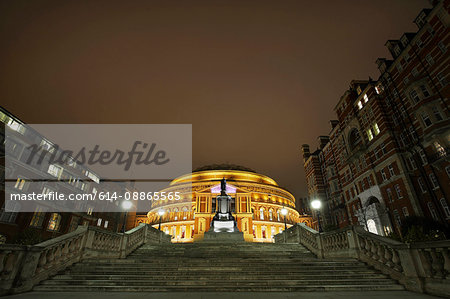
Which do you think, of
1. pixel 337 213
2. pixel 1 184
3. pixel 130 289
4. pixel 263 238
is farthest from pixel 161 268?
pixel 263 238

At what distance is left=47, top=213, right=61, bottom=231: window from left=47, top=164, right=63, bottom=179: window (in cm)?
779

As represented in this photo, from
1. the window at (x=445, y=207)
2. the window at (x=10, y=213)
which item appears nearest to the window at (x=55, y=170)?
the window at (x=10, y=213)

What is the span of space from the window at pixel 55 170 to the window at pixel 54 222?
779 centimetres

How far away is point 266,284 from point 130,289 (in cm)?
546

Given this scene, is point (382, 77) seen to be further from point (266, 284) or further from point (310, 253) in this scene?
point (266, 284)

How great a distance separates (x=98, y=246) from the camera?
42.3ft

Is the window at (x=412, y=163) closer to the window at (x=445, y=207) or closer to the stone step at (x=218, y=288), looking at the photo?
the window at (x=445, y=207)

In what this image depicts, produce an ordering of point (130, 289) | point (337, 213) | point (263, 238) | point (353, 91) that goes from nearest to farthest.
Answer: point (130, 289) < point (353, 91) < point (337, 213) < point (263, 238)

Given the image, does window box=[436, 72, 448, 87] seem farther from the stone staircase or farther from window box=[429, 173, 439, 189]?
the stone staircase

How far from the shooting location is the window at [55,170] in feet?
139

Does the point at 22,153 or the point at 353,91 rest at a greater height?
the point at 353,91

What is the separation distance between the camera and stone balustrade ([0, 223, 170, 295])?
7.79 meters

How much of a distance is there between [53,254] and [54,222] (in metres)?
42.0

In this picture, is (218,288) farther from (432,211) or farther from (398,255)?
(432,211)
